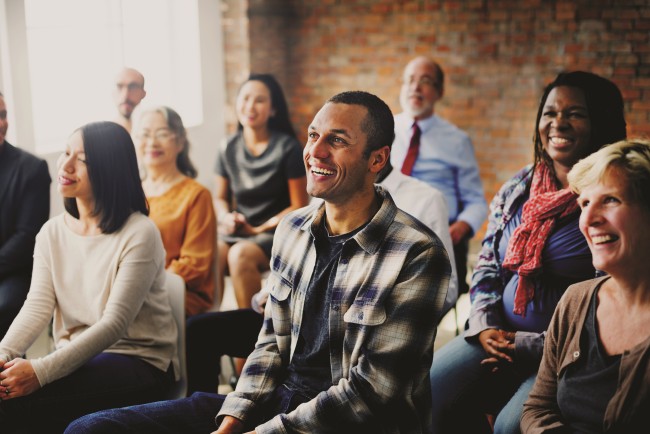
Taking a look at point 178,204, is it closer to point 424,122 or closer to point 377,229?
point 377,229

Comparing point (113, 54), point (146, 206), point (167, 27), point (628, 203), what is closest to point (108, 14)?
point (113, 54)

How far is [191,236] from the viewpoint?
119 inches

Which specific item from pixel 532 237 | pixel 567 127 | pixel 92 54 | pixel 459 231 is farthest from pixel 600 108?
pixel 92 54

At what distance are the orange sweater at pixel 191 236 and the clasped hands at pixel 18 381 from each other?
0.92 metres

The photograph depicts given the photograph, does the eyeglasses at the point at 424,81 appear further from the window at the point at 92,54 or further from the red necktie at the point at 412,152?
the window at the point at 92,54

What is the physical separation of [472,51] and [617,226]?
4087 millimetres

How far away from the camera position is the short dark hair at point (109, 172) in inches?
91.3

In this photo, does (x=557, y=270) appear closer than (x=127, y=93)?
Yes

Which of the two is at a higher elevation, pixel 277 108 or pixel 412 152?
pixel 277 108

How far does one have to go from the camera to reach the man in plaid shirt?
172 cm

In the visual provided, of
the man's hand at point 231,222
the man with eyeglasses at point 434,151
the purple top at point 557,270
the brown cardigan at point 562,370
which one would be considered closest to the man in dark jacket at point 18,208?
the man's hand at point 231,222

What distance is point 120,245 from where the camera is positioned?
7.50ft

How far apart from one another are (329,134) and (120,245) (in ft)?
2.68

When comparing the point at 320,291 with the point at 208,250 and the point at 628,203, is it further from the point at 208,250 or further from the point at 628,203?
the point at 208,250
